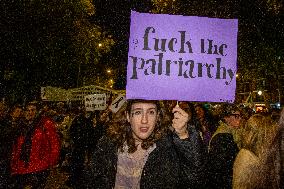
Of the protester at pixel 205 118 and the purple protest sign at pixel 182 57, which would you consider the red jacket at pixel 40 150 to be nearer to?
the protester at pixel 205 118

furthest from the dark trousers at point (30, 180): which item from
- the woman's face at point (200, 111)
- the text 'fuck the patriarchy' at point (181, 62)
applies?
the text 'fuck the patriarchy' at point (181, 62)

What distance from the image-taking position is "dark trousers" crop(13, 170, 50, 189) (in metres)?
6.99

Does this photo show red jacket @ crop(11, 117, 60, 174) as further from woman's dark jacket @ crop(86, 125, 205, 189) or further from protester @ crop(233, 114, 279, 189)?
protester @ crop(233, 114, 279, 189)

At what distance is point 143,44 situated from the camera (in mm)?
4051

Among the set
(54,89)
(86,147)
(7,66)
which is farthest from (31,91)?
(86,147)

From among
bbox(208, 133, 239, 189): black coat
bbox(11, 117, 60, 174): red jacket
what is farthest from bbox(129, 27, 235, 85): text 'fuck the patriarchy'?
bbox(11, 117, 60, 174): red jacket

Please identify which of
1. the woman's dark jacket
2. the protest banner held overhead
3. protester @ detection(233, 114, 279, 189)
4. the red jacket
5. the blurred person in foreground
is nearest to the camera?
the blurred person in foreground

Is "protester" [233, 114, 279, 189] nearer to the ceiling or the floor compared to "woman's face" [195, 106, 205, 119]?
nearer to the floor

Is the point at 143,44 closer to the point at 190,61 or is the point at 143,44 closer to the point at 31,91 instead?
the point at 190,61

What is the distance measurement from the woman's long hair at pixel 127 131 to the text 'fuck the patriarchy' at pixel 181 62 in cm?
34

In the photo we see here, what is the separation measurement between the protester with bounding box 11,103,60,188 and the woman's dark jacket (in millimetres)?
3316

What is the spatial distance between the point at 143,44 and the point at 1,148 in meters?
2.61

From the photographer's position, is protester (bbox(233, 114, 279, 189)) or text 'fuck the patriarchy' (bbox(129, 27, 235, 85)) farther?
text 'fuck the patriarchy' (bbox(129, 27, 235, 85))

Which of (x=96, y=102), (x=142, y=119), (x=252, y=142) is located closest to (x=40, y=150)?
(x=142, y=119)
